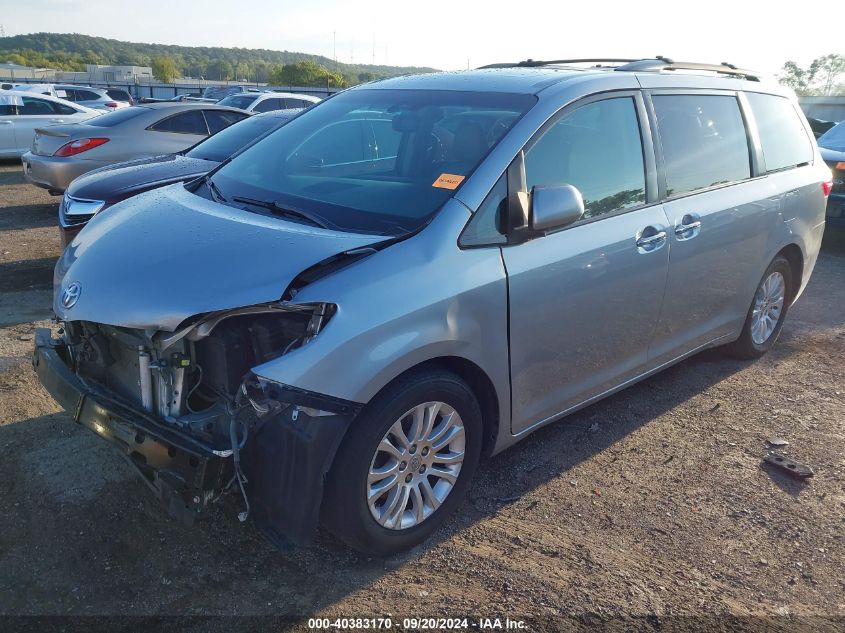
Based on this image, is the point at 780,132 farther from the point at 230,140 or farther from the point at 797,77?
the point at 797,77

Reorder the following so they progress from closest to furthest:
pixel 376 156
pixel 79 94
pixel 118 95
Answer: pixel 376 156 → pixel 79 94 → pixel 118 95

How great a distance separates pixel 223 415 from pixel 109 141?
23.6 ft

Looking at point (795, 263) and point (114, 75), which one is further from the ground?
point (114, 75)

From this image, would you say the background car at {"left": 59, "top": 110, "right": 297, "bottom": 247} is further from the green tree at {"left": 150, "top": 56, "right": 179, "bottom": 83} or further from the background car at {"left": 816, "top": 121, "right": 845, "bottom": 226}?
the green tree at {"left": 150, "top": 56, "right": 179, "bottom": 83}

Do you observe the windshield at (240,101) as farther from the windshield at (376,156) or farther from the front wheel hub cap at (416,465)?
the front wheel hub cap at (416,465)

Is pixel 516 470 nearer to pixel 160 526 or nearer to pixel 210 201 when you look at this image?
pixel 160 526

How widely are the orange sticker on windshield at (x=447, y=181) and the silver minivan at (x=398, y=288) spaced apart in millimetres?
14

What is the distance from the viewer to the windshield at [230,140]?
6.94 metres

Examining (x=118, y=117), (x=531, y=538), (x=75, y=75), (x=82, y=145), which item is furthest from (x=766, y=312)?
(x=75, y=75)

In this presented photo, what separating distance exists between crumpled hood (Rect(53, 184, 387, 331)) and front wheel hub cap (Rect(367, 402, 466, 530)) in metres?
0.73

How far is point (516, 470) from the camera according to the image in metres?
3.68

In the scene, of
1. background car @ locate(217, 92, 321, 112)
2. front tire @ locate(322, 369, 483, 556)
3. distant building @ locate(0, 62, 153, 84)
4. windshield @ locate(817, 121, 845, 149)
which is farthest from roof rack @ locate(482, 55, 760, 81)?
distant building @ locate(0, 62, 153, 84)

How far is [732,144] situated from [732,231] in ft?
1.90

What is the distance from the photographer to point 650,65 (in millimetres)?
4062
